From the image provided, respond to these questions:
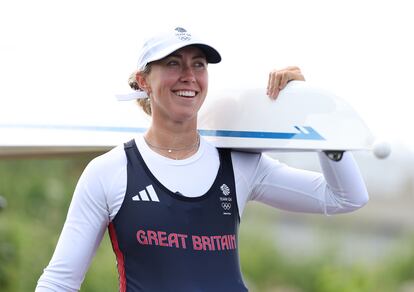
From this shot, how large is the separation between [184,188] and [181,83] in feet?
0.86

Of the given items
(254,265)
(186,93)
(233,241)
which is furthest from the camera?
(254,265)

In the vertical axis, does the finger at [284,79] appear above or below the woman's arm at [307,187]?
above

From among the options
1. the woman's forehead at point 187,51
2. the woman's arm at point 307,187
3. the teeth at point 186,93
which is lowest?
the woman's arm at point 307,187

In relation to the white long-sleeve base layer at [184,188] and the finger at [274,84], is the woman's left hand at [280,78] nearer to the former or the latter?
the finger at [274,84]

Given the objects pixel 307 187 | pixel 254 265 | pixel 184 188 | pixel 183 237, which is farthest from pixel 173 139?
pixel 254 265

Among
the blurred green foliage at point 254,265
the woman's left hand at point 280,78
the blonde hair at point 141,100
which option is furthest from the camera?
the blurred green foliage at point 254,265

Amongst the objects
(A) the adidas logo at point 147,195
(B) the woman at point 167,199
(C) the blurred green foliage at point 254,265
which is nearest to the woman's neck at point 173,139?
(B) the woman at point 167,199

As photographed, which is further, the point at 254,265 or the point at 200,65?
the point at 254,265

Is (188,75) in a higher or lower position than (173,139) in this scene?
higher

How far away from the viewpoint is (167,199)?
2.30 meters

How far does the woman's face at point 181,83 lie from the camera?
7.45ft

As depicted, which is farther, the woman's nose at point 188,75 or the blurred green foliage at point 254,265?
the blurred green foliage at point 254,265

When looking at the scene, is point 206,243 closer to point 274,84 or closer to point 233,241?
point 233,241

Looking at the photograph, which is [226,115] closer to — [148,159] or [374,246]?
[148,159]
